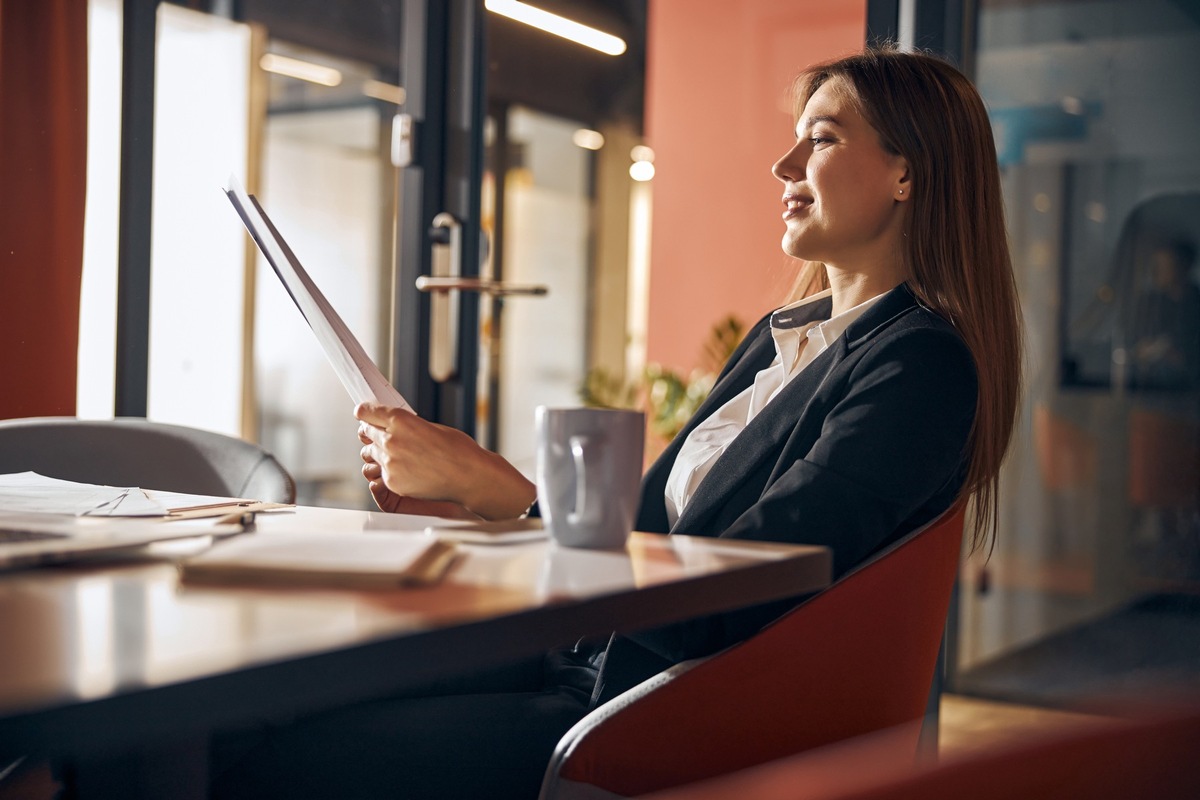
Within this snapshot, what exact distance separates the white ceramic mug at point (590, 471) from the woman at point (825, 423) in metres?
0.20

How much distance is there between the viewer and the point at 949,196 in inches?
56.2

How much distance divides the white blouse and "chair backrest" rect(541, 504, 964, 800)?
0.34m

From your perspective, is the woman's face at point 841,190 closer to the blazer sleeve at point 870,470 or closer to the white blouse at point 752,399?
the white blouse at point 752,399

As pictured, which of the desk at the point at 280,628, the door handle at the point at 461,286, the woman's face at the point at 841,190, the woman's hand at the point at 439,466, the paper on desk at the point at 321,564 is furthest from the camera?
the door handle at the point at 461,286

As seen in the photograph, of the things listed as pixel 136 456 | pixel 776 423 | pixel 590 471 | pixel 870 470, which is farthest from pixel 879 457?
pixel 136 456

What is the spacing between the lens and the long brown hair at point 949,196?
138 cm

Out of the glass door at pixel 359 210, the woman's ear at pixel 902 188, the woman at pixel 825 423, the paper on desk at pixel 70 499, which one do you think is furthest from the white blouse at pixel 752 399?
the glass door at pixel 359 210

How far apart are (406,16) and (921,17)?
134cm

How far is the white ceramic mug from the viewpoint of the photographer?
90cm

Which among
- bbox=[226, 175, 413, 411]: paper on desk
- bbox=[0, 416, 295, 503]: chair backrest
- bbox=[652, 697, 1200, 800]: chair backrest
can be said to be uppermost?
bbox=[226, 175, 413, 411]: paper on desk

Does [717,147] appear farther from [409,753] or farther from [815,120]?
[409,753]

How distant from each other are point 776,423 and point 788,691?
313 millimetres

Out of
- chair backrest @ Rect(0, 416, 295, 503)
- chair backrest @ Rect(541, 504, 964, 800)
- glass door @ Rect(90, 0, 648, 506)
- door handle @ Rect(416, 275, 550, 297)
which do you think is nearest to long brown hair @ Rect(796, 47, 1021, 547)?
chair backrest @ Rect(541, 504, 964, 800)

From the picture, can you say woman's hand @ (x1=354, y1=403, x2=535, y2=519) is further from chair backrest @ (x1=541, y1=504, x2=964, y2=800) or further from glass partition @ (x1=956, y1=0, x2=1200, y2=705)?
glass partition @ (x1=956, y1=0, x2=1200, y2=705)
